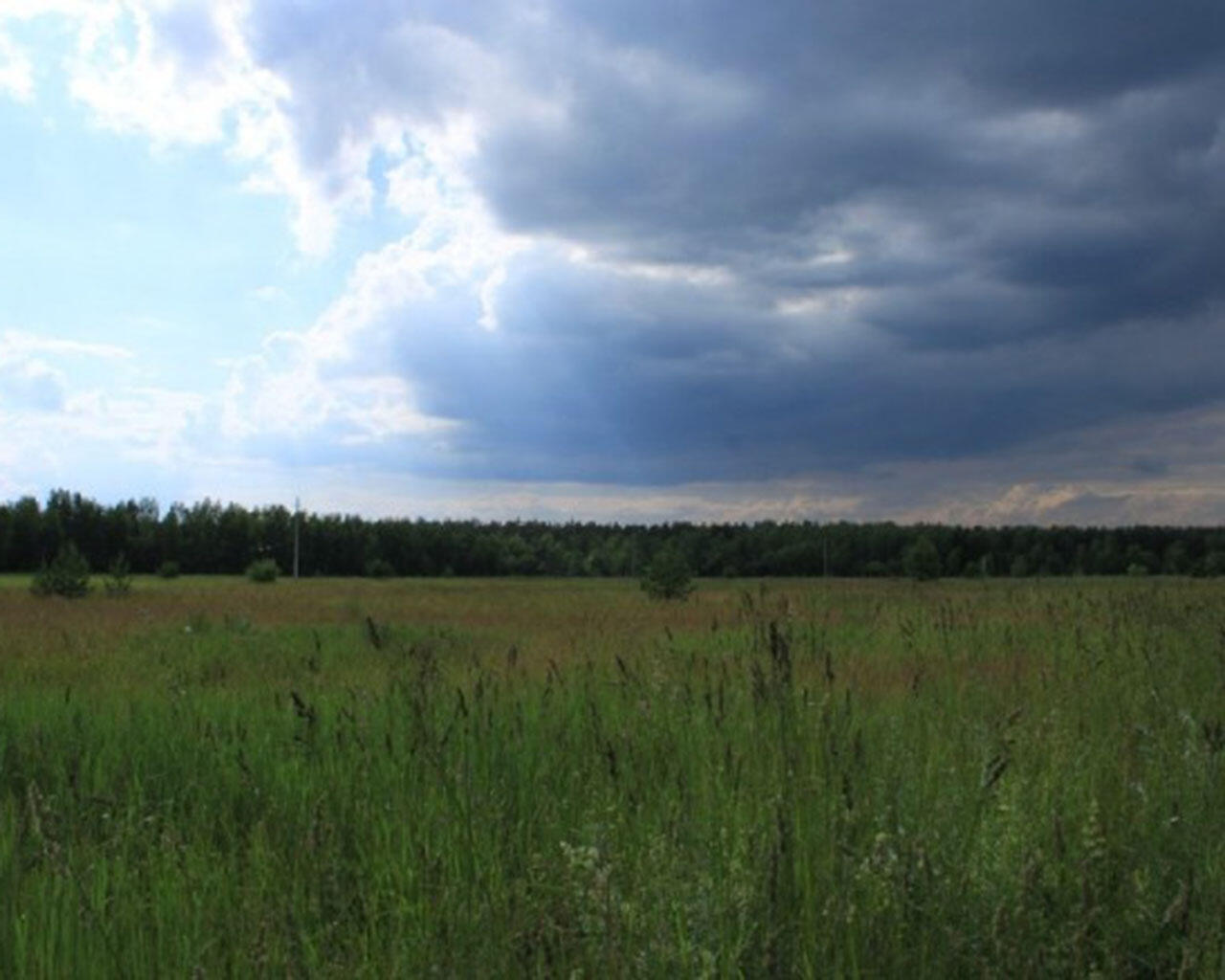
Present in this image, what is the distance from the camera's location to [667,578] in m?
26.8

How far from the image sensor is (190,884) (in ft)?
11.4

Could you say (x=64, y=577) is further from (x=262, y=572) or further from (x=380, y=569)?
(x=380, y=569)

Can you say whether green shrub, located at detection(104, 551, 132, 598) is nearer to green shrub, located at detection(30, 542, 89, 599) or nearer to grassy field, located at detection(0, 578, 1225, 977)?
green shrub, located at detection(30, 542, 89, 599)

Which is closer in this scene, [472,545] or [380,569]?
[380,569]

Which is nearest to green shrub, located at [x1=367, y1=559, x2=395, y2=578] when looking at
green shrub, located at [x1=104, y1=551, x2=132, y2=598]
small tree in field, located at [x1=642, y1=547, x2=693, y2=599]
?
green shrub, located at [x1=104, y1=551, x2=132, y2=598]

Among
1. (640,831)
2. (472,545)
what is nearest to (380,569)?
(472,545)

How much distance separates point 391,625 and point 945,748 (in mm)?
13736

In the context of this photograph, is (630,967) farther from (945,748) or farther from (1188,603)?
(1188,603)

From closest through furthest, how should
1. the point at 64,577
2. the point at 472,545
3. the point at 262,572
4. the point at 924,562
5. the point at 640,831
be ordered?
the point at 640,831 < the point at 64,577 < the point at 924,562 < the point at 262,572 < the point at 472,545

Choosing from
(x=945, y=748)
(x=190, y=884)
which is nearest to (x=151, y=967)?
(x=190, y=884)

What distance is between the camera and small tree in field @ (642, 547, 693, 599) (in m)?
26.8

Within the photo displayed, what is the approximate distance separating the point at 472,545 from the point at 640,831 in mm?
115952

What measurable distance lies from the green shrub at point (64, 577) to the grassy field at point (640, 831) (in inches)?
894

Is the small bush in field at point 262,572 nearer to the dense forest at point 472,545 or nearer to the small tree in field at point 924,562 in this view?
the dense forest at point 472,545
